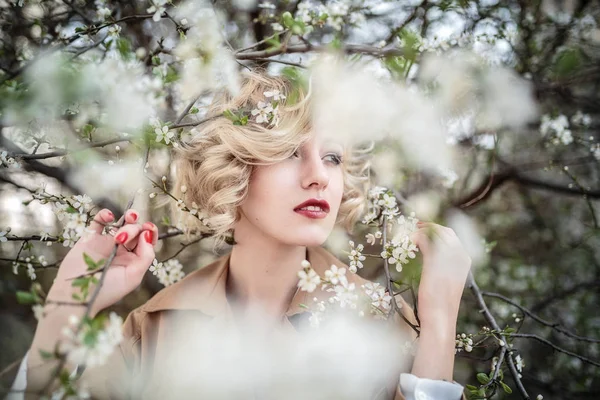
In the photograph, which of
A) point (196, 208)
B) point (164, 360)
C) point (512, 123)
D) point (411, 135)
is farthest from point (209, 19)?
point (512, 123)

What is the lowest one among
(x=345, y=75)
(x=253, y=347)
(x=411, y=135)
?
(x=253, y=347)

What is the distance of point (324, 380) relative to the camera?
133 centimetres

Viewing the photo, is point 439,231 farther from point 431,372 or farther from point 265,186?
point 265,186

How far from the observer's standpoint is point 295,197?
1.30 meters

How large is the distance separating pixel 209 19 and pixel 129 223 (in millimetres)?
706

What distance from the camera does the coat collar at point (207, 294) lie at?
143cm

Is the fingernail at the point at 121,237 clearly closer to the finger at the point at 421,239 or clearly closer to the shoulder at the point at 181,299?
the shoulder at the point at 181,299

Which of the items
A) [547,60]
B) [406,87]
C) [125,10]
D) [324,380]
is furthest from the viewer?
[547,60]

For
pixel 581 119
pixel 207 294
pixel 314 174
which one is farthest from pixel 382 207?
pixel 581 119

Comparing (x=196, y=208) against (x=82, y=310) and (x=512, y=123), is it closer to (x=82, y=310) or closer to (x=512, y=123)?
(x=82, y=310)

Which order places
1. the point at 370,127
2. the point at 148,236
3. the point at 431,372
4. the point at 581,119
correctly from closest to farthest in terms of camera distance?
the point at 148,236
the point at 431,372
the point at 370,127
the point at 581,119

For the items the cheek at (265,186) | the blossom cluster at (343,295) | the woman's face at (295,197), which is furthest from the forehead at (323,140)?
the blossom cluster at (343,295)

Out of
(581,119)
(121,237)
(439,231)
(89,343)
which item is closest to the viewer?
(89,343)

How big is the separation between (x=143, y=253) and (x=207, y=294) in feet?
1.34
